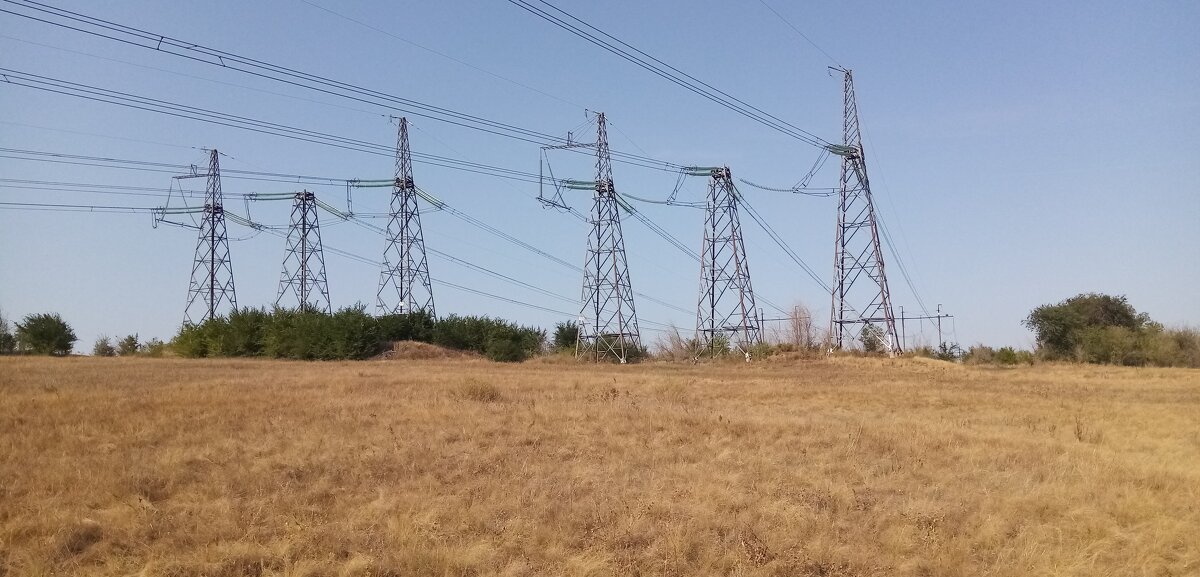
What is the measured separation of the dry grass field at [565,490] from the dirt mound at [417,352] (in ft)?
111

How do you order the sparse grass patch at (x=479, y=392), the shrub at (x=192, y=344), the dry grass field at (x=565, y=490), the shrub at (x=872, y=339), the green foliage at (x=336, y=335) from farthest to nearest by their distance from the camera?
the shrub at (x=192, y=344) → the green foliage at (x=336, y=335) → the shrub at (x=872, y=339) → the sparse grass patch at (x=479, y=392) → the dry grass field at (x=565, y=490)

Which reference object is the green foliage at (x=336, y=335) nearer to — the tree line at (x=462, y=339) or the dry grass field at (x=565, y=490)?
the tree line at (x=462, y=339)

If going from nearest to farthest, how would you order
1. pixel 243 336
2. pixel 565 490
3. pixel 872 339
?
1. pixel 565 490
2. pixel 872 339
3. pixel 243 336

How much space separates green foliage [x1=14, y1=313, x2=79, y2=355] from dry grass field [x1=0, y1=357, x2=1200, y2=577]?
44.5 meters

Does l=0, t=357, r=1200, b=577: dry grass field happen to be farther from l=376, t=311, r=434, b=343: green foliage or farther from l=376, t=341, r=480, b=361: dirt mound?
l=376, t=311, r=434, b=343: green foliage

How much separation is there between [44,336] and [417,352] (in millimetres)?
24919

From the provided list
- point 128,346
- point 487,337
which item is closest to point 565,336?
point 487,337

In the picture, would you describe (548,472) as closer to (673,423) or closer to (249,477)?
(249,477)

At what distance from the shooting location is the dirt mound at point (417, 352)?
51.2 meters

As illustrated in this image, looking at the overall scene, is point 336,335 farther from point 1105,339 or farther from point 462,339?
point 1105,339

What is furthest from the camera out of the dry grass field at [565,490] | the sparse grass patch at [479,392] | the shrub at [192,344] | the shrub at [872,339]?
the shrub at [192,344]

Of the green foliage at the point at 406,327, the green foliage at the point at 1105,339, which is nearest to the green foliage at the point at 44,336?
the green foliage at the point at 406,327

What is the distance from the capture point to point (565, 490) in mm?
9625

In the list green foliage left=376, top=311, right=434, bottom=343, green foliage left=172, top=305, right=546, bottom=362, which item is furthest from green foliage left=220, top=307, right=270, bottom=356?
green foliage left=376, top=311, right=434, bottom=343
